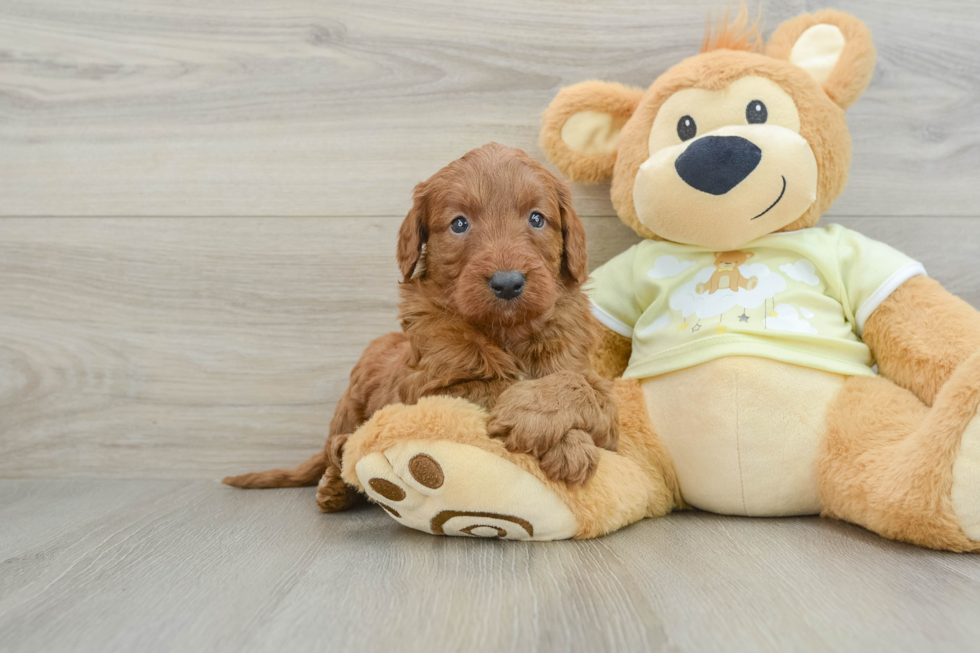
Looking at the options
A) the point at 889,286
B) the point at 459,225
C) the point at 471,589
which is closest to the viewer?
the point at 471,589

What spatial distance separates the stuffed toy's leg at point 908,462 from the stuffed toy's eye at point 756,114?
1.27 ft

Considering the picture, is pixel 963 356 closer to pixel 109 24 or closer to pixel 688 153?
pixel 688 153

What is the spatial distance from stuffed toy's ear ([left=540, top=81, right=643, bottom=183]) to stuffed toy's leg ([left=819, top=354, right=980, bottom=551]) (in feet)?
1.63

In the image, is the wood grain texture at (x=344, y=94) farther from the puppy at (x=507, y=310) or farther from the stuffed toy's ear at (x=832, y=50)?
the puppy at (x=507, y=310)

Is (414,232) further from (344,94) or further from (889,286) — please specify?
(889,286)

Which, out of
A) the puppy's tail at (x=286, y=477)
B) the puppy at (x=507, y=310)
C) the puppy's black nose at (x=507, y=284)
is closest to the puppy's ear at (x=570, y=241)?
the puppy at (x=507, y=310)

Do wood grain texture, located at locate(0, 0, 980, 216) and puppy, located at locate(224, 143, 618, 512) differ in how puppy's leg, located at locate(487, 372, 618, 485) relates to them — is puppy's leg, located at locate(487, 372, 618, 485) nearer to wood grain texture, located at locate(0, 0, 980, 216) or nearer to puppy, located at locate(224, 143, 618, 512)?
puppy, located at locate(224, 143, 618, 512)

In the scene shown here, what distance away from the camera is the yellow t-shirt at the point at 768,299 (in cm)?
93

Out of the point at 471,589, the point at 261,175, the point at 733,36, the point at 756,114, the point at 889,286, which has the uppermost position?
the point at 733,36

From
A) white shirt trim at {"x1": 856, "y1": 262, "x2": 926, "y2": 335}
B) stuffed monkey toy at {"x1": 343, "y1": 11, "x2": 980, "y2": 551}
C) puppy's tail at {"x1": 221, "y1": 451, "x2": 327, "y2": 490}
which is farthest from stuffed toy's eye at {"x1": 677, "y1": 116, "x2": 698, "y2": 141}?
puppy's tail at {"x1": 221, "y1": 451, "x2": 327, "y2": 490}

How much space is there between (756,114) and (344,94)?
2.31 feet

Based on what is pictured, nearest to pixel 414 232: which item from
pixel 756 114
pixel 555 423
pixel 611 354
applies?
pixel 555 423

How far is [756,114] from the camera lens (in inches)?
37.9

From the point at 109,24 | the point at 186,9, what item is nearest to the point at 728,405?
the point at 186,9
